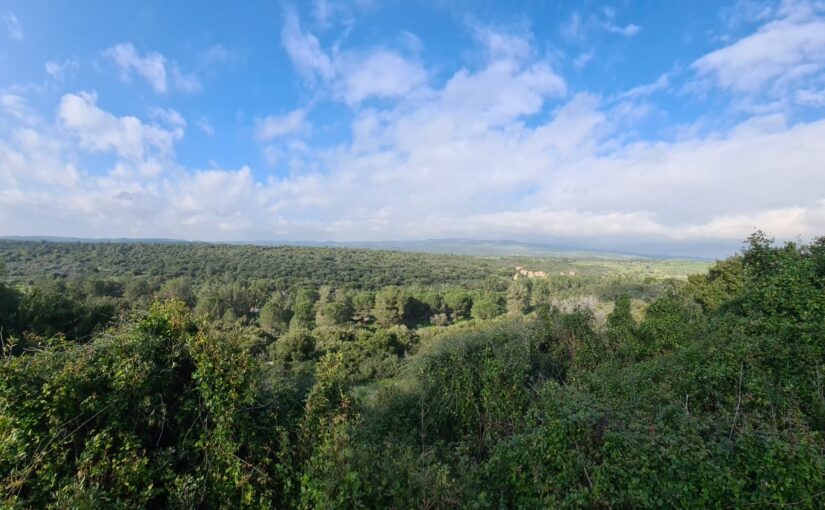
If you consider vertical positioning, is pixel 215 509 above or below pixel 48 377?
below

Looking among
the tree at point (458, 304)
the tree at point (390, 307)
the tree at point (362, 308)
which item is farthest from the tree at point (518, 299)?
the tree at point (362, 308)

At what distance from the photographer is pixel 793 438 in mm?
4191

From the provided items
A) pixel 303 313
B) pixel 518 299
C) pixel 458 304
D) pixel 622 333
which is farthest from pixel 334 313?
pixel 622 333

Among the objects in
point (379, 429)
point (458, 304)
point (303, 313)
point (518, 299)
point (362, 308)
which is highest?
point (379, 429)

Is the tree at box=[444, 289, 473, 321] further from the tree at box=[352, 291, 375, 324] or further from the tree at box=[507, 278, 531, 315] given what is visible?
the tree at box=[352, 291, 375, 324]

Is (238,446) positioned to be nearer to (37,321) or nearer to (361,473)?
(361,473)

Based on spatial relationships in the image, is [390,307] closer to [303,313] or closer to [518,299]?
[303,313]

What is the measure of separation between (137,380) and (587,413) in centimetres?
592

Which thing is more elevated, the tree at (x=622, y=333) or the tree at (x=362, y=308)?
the tree at (x=622, y=333)

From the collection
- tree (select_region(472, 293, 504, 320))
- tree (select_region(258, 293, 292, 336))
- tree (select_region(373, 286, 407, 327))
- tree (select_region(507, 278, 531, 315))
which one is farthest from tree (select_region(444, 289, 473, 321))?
tree (select_region(258, 293, 292, 336))

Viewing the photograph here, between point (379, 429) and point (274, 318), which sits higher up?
point (379, 429)

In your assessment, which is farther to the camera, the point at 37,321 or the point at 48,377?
the point at 37,321

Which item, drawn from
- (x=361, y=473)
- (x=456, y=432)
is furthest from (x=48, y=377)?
(x=456, y=432)

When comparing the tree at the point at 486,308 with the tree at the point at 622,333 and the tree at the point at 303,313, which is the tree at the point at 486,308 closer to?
the tree at the point at 303,313
